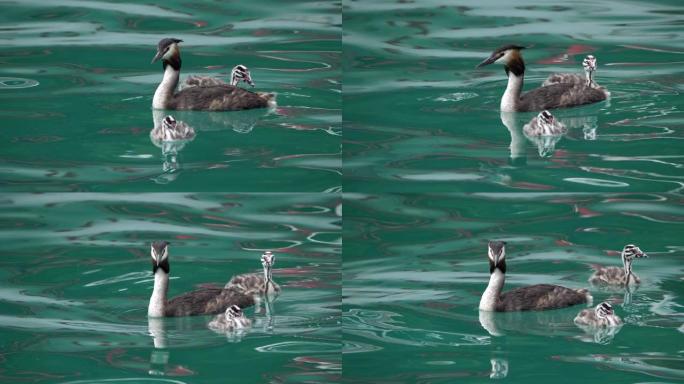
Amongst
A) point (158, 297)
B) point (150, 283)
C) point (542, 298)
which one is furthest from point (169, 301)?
point (542, 298)

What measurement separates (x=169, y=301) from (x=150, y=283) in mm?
194

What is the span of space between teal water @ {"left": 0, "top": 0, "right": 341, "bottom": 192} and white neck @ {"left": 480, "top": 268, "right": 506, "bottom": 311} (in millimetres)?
955

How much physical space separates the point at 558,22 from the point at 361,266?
66.0 inches

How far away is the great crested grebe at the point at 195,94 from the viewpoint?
436 inches

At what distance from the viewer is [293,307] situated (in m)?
11.0

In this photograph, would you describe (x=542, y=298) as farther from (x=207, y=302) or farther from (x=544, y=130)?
(x=207, y=302)

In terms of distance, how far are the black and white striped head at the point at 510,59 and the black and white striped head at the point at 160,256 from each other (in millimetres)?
1975

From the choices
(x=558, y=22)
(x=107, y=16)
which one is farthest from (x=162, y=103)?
(x=558, y=22)

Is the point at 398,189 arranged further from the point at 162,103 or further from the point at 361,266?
the point at 162,103

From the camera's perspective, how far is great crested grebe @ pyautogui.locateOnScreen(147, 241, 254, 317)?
35.8ft

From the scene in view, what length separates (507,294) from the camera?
1099 centimetres

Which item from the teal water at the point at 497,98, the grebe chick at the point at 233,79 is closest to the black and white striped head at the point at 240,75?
the grebe chick at the point at 233,79

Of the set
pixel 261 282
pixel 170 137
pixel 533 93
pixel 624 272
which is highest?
pixel 533 93

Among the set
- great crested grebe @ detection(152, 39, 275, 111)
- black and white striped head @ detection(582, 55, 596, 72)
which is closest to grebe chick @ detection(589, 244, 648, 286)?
black and white striped head @ detection(582, 55, 596, 72)
